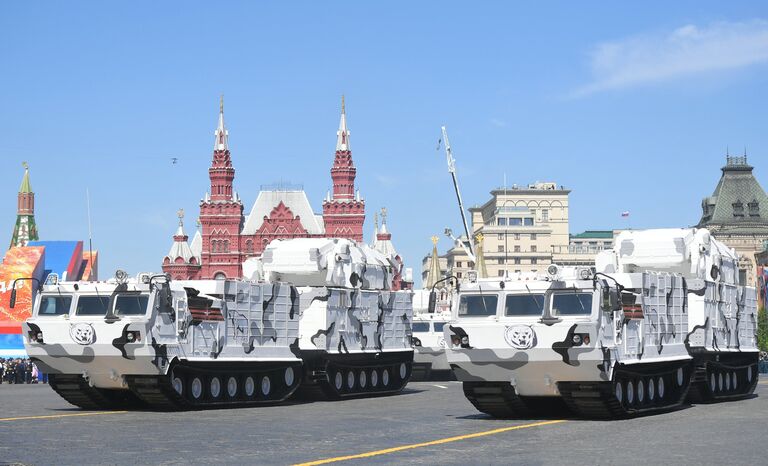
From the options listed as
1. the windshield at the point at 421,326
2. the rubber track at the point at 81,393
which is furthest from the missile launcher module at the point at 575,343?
the windshield at the point at 421,326

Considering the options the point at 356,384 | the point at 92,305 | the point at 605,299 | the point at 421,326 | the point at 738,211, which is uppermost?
the point at 738,211

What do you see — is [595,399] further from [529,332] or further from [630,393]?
[529,332]

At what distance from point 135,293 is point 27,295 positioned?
67746 mm

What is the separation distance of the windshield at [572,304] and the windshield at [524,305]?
0.30 m

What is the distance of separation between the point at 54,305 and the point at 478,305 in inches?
420

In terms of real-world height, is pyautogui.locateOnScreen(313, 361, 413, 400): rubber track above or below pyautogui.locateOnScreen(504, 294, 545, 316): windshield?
below

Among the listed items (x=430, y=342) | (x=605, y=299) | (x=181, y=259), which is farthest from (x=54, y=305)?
(x=181, y=259)

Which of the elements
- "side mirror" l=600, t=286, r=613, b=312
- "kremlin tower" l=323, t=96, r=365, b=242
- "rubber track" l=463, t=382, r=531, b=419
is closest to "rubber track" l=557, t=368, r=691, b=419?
"rubber track" l=463, t=382, r=531, b=419

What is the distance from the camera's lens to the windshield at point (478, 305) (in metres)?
27.6

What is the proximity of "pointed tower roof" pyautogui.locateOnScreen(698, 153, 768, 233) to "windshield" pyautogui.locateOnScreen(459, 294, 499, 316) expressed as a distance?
158729 millimetres

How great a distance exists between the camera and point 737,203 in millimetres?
183375

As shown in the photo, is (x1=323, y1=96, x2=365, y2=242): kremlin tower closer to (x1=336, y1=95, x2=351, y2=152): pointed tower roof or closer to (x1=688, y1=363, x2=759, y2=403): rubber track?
(x1=336, y1=95, x2=351, y2=152): pointed tower roof

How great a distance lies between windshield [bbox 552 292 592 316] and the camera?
87.6 feet

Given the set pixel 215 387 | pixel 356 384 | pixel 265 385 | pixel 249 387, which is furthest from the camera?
pixel 356 384
